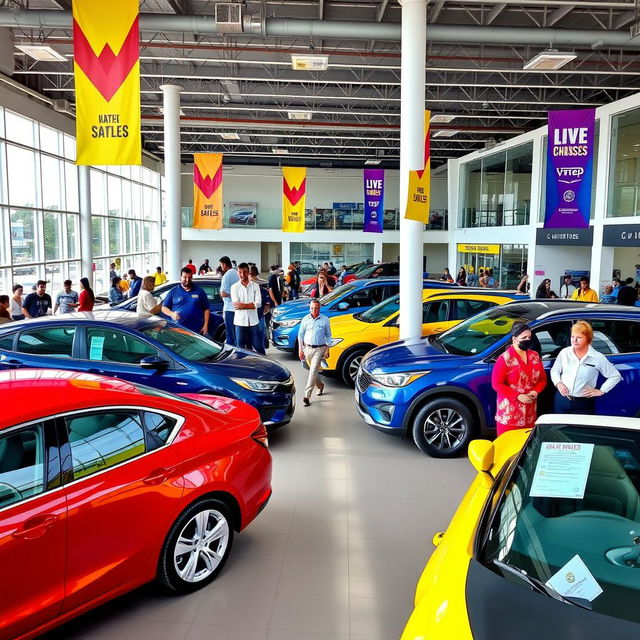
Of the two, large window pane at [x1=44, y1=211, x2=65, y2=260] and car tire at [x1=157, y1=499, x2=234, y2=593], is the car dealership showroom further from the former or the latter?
large window pane at [x1=44, y1=211, x2=65, y2=260]

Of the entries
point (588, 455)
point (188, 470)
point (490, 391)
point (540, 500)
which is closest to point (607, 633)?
point (540, 500)

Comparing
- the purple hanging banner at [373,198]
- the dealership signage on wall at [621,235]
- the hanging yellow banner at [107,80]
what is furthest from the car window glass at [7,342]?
the purple hanging banner at [373,198]

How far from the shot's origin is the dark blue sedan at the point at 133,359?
6.62 meters

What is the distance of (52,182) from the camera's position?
2177 cm

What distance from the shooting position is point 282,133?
28250 mm

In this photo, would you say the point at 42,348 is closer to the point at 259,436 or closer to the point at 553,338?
the point at 259,436

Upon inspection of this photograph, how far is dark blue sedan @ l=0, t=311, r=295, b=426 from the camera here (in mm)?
6617

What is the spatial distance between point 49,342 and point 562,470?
5.71 metres

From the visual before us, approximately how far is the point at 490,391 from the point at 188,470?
4.02 meters

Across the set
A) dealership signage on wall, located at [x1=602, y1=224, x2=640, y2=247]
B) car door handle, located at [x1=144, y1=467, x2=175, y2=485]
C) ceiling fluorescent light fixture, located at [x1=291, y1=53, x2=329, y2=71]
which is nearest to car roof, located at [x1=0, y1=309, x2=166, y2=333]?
car door handle, located at [x1=144, y1=467, x2=175, y2=485]

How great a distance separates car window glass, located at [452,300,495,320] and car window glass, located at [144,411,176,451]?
7.15 m

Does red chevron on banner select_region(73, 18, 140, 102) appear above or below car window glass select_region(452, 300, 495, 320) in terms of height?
above

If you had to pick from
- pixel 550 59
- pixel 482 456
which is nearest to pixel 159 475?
pixel 482 456

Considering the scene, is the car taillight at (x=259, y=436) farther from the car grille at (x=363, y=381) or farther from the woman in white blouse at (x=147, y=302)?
the woman in white blouse at (x=147, y=302)
